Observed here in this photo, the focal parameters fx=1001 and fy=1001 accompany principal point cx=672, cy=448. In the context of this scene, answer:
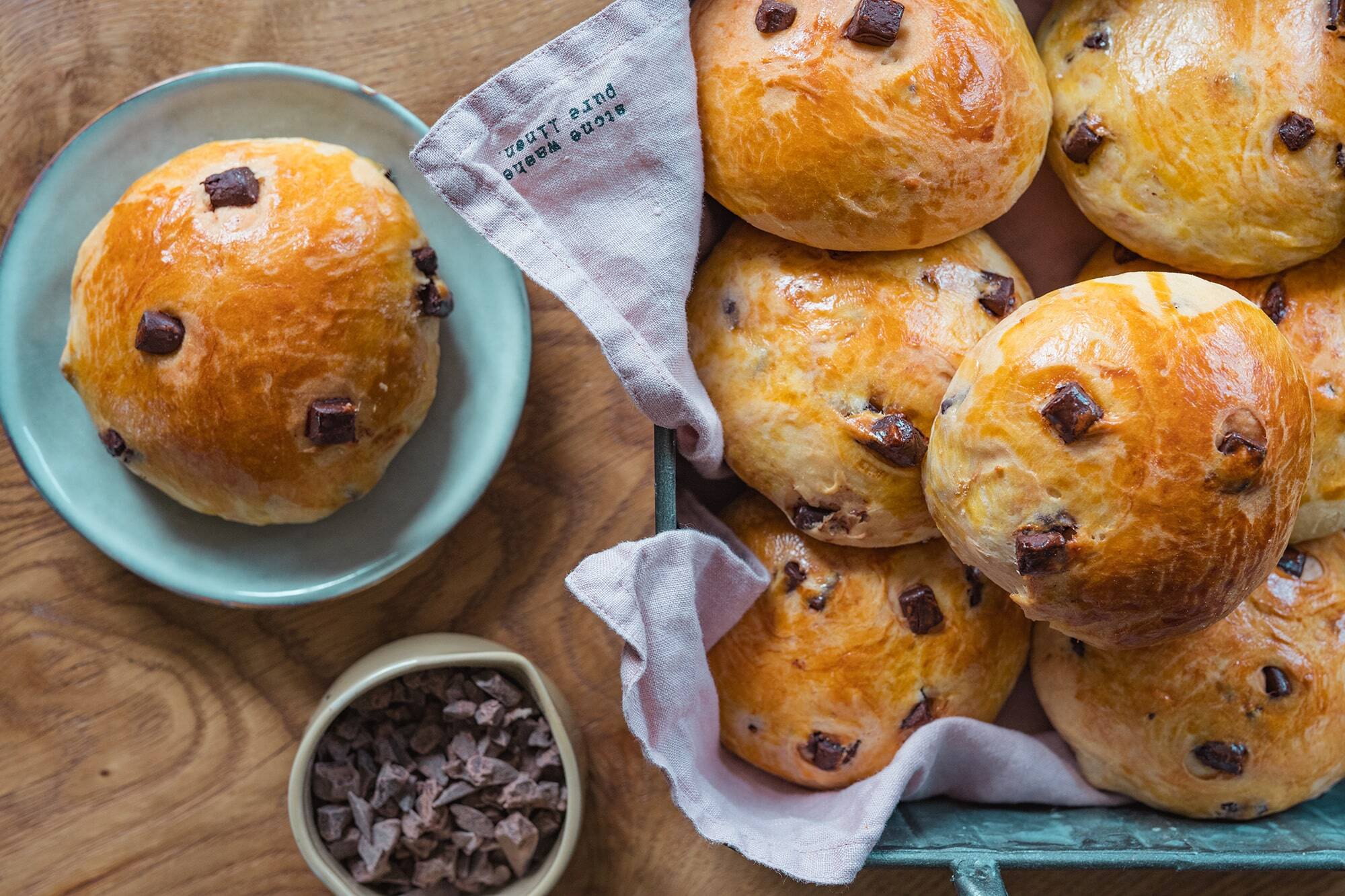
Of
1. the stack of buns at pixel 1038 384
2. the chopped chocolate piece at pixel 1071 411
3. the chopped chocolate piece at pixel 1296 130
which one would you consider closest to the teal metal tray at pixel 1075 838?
the stack of buns at pixel 1038 384

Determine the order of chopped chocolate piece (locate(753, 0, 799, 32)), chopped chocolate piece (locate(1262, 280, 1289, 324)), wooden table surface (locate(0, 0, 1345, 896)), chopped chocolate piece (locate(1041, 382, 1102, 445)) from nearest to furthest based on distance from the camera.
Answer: chopped chocolate piece (locate(1041, 382, 1102, 445))
chopped chocolate piece (locate(753, 0, 799, 32))
chopped chocolate piece (locate(1262, 280, 1289, 324))
wooden table surface (locate(0, 0, 1345, 896))

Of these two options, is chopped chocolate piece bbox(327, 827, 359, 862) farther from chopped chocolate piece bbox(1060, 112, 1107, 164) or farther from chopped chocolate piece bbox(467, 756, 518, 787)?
chopped chocolate piece bbox(1060, 112, 1107, 164)

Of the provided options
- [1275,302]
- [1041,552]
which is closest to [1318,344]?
[1275,302]

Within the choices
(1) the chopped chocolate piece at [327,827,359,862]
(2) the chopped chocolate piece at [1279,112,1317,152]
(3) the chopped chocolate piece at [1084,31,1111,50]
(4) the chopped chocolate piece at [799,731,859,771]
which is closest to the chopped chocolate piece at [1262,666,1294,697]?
(4) the chopped chocolate piece at [799,731,859,771]

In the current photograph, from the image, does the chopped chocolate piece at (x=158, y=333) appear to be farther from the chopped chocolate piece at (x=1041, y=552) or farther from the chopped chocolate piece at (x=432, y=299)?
the chopped chocolate piece at (x=1041, y=552)

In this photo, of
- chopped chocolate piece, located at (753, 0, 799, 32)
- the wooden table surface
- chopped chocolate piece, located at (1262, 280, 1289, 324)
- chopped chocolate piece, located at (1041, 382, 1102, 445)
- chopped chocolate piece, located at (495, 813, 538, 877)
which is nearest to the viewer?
chopped chocolate piece, located at (1041, 382, 1102, 445)

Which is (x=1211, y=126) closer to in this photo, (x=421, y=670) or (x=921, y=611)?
(x=921, y=611)
